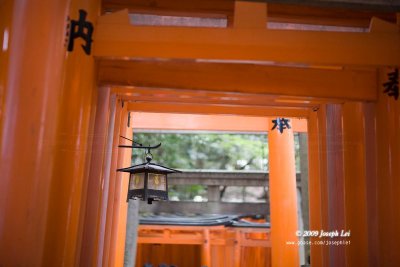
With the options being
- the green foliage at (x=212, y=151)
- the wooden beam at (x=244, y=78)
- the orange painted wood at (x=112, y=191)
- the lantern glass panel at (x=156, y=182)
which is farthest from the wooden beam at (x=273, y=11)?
the green foliage at (x=212, y=151)

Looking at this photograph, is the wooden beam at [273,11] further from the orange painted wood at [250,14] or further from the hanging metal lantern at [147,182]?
the hanging metal lantern at [147,182]

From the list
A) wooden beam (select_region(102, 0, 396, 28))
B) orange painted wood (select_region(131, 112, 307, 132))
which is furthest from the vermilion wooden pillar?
wooden beam (select_region(102, 0, 396, 28))

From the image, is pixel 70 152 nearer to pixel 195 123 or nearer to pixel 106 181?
pixel 106 181

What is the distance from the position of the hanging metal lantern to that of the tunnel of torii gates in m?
0.34

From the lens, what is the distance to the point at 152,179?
4.84 metres

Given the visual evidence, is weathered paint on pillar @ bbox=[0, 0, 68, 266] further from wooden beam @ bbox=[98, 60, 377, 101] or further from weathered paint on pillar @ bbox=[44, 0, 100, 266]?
wooden beam @ bbox=[98, 60, 377, 101]

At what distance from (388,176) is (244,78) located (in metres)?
1.55

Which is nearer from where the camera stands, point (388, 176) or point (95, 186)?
point (388, 176)

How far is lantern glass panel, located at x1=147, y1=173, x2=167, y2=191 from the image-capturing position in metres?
4.81

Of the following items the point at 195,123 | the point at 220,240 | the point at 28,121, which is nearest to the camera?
the point at 28,121

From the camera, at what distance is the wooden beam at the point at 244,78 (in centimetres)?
391

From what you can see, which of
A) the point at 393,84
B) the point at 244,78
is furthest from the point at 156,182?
the point at 393,84

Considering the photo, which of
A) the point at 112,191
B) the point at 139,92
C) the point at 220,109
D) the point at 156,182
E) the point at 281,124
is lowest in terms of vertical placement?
the point at 112,191

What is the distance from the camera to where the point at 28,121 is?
9.48 ft
